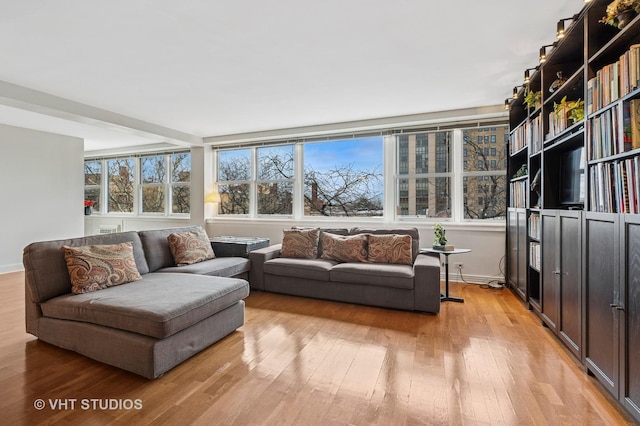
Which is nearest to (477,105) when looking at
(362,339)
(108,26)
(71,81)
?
(362,339)

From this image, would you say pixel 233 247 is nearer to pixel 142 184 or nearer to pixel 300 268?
pixel 300 268

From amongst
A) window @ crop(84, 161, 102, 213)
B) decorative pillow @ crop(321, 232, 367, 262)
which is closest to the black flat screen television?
decorative pillow @ crop(321, 232, 367, 262)

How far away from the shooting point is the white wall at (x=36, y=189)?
511 centimetres

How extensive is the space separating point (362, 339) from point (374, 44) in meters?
2.41

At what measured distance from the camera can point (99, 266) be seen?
2.57 metres

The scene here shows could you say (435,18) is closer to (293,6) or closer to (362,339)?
(293,6)

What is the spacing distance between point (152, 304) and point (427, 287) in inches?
95.6

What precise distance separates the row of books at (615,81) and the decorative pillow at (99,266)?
3664 millimetres

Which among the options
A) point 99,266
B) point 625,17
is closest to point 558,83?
point 625,17

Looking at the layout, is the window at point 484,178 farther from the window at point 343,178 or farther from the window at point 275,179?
the window at point 275,179

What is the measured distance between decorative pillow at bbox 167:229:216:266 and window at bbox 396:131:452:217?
112 inches

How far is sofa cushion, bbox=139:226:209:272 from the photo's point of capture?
11.1 ft

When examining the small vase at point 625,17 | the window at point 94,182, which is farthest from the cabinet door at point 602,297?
the window at point 94,182

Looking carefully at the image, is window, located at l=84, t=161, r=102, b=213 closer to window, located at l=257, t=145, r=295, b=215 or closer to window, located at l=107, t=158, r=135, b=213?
window, located at l=107, t=158, r=135, b=213
